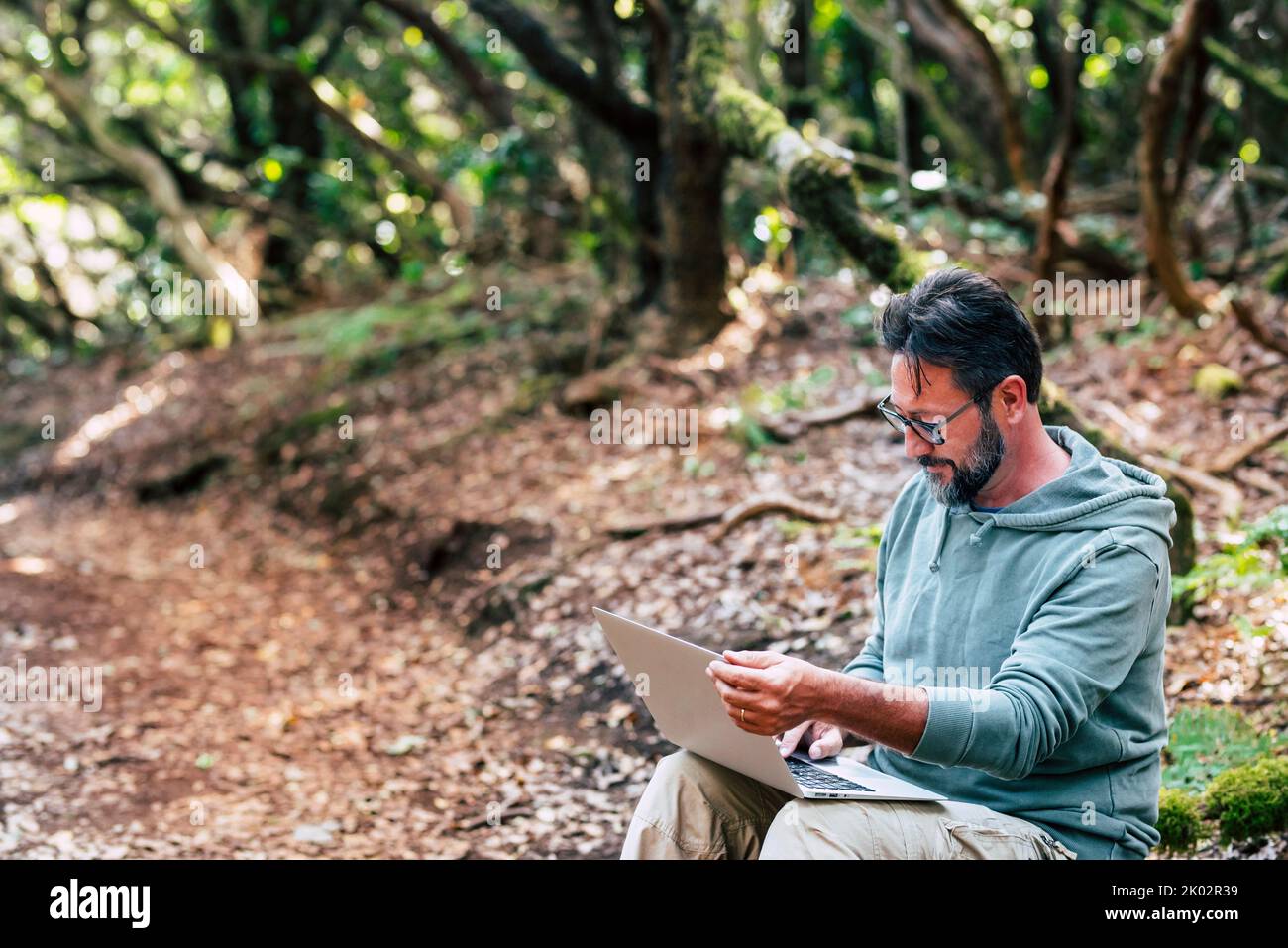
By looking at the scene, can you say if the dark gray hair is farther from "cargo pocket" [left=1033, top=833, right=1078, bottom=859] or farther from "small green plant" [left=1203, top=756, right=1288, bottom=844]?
"small green plant" [left=1203, top=756, right=1288, bottom=844]

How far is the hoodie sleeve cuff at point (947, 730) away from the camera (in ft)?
6.85

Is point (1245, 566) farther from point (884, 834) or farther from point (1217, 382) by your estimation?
point (1217, 382)

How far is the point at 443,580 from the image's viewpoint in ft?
23.5

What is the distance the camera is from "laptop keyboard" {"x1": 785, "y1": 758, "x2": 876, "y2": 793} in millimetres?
2375

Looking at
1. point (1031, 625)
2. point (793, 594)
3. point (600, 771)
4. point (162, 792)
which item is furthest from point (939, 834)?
point (162, 792)

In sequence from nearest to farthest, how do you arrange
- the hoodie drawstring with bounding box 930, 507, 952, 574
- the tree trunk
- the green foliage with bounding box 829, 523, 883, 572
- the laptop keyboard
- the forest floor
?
1. the laptop keyboard
2. the hoodie drawstring with bounding box 930, 507, 952, 574
3. the forest floor
4. the green foliage with bounding box 829, 523, 883, 572
5. the tree trunk

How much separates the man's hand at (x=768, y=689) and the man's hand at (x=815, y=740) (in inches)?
21.6

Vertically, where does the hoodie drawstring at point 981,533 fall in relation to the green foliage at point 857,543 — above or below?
above

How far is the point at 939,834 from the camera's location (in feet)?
7.35

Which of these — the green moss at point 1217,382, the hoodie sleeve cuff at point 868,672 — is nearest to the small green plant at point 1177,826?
the hoodie sleeve cuff at point 868,672

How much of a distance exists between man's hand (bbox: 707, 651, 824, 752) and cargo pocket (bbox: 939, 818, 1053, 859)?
42 cm

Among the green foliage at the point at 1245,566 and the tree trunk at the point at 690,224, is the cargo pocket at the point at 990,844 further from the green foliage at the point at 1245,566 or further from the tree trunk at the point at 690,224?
the tree trunk at the point at 690,224

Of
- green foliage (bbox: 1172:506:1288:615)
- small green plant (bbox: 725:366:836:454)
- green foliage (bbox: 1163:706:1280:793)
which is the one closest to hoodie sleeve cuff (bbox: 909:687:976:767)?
green foliage (bbox: 1163:706:1280:793)
